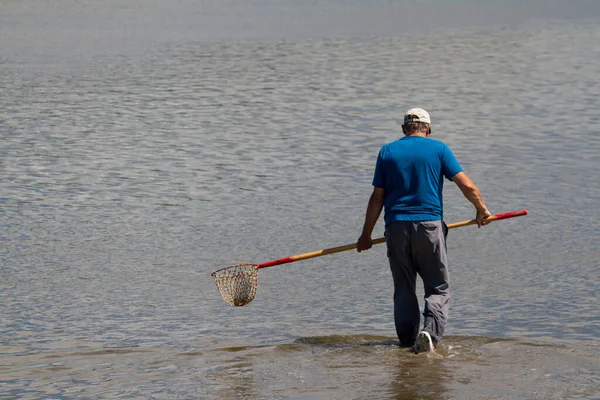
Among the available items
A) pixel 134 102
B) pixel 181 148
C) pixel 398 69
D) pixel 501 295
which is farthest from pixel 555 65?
pixel 501 295

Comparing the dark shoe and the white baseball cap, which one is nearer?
the dark shoe

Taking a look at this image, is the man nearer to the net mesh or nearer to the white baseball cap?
the white baseball cap

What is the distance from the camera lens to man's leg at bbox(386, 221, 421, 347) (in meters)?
7.79

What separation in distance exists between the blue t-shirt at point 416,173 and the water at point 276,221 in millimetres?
1000

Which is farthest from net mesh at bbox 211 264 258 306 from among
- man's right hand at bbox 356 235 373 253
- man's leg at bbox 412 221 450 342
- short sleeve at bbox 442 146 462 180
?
short sleeve at bbox 442 146 462 180

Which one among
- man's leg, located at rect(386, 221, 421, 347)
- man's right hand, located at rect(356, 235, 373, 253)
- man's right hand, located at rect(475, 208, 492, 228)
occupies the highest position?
man's right hand, located at rect(475, 208, 492, 228)

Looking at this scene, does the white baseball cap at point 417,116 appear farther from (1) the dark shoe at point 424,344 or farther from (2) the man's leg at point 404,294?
(1) the dark shoe at point 424,344

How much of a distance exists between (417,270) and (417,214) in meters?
0.44

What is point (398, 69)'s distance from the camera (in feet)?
86.3

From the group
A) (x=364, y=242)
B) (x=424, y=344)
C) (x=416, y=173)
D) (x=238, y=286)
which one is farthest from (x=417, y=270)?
(x=238, y=286)

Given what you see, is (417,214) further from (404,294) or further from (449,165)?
(404,294)

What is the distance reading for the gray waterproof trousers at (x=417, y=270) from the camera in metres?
7.68

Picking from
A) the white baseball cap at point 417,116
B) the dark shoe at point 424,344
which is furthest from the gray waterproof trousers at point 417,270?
the white baseball cap at point 417,116

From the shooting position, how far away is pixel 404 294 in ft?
25.8
